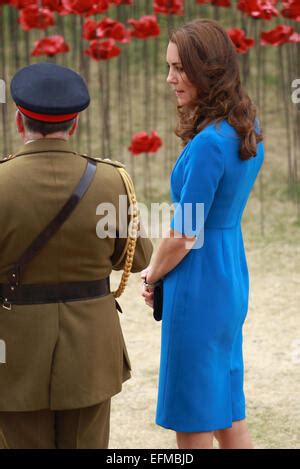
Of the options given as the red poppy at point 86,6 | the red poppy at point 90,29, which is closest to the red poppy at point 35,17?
the red poppy at point 86,6

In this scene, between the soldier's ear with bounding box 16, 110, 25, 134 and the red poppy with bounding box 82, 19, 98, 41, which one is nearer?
the soldier's ear with bounding box 16, 110, 25, 134

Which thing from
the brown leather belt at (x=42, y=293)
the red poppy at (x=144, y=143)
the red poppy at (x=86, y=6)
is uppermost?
the red poppy at (x=86, y=6)

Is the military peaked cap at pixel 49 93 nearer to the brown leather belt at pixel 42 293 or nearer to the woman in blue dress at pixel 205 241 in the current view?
the woman in blue dress at pixel 205 241

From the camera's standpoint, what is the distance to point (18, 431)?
88.7 inches

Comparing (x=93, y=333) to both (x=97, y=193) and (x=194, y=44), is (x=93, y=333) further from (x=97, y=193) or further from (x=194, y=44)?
(x=194, y=44)

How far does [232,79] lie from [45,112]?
483 millimetres

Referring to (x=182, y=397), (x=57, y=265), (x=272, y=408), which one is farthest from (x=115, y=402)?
(x=57, y=265)

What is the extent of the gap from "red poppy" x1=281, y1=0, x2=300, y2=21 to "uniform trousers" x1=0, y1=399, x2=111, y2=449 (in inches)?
161

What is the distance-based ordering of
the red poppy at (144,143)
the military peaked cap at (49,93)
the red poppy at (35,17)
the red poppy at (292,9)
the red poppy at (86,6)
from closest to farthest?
the military peaked cap at (49,93) → the red poppy at (144,143) → the red poppy at (86,6) → the red poppy at (35,17) → the red poppy at (292,9)

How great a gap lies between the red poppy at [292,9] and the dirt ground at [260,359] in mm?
1456

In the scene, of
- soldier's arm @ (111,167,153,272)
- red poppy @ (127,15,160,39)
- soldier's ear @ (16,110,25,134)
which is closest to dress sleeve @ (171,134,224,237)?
soldier's arm @ (111,167,153,272)

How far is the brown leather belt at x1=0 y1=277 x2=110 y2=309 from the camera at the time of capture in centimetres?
222

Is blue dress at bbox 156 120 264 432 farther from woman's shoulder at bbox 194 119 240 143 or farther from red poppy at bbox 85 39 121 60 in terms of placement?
red poppy at bbox 85 39 121 60

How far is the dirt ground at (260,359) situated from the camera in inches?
136
